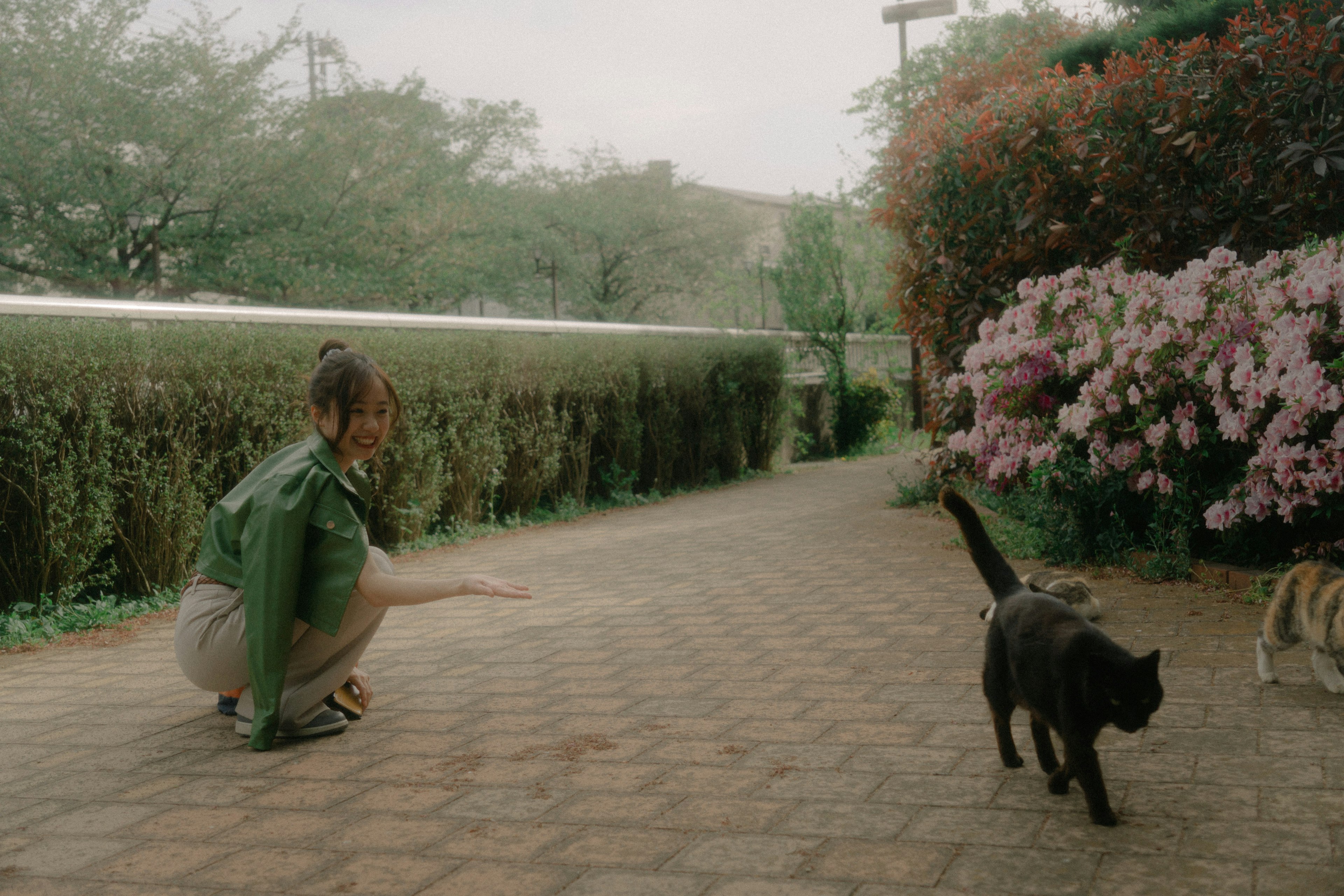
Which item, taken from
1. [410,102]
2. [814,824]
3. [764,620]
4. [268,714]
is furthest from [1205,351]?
[410,102]

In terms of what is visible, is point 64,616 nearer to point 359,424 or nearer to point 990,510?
point 359,424

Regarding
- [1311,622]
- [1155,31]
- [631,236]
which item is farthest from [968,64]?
[631,236]

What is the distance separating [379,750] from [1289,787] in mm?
2957

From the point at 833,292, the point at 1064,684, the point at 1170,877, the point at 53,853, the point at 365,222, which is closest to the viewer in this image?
the point at 1170,877

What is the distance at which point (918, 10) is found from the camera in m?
19.8

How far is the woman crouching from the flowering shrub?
4070mm

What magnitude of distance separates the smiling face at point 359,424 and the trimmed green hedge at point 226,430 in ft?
9.93

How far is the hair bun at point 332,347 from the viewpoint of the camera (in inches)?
172

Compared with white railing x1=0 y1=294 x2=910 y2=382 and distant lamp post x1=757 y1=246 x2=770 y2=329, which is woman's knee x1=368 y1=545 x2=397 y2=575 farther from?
distant lamp post x1=757 y1=246 x2=770 y2=329

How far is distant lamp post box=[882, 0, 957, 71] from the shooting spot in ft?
63.5

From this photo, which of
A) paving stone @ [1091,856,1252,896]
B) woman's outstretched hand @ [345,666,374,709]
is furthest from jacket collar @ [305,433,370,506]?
paving stone @ [1091,856,1252,896]

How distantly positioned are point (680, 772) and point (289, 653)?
5.18 feet

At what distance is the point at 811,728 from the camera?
3920mm

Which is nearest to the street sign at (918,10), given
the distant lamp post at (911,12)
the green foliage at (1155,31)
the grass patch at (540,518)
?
the distant lamp post at (911,12)
